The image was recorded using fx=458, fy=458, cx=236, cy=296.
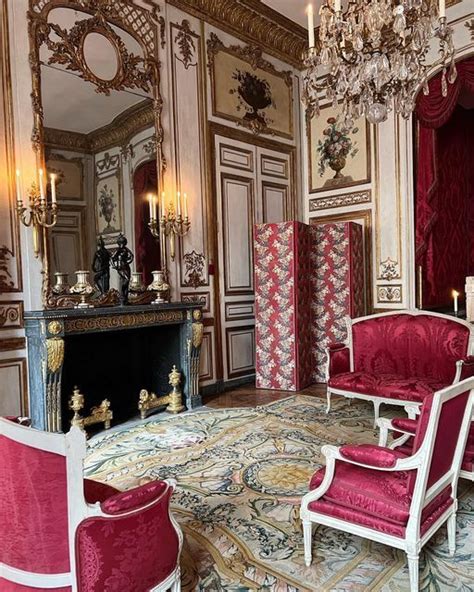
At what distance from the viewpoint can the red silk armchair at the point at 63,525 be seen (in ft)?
4.05

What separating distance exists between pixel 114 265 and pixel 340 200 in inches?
118

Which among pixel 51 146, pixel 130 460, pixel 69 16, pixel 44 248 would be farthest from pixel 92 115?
pixel 130 460

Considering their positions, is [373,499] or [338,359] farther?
[338,359]

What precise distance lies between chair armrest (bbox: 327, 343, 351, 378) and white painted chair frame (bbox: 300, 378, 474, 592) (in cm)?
223

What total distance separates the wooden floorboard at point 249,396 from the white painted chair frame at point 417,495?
2.53 metres

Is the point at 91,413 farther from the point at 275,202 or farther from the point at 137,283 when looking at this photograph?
the point at 275,202

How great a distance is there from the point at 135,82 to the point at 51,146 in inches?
43.3

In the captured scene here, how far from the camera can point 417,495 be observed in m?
1.58

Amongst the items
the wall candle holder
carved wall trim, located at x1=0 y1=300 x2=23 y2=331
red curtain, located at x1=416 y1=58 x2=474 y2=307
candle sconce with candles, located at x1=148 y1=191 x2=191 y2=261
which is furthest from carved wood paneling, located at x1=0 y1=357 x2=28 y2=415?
red curtain, located at x1=416 y1=58 x2=474 y2=307

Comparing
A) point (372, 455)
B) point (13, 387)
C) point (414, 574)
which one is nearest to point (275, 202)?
point (13, 387)

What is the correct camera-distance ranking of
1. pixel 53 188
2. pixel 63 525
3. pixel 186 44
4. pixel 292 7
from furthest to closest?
pixel 292 7, pixel 186 44, pixel 53 188, pixel 63 525

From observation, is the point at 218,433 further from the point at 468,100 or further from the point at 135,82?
the point at 468,100

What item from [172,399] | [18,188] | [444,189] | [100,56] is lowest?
[172,399]

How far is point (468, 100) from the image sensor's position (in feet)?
17.9
